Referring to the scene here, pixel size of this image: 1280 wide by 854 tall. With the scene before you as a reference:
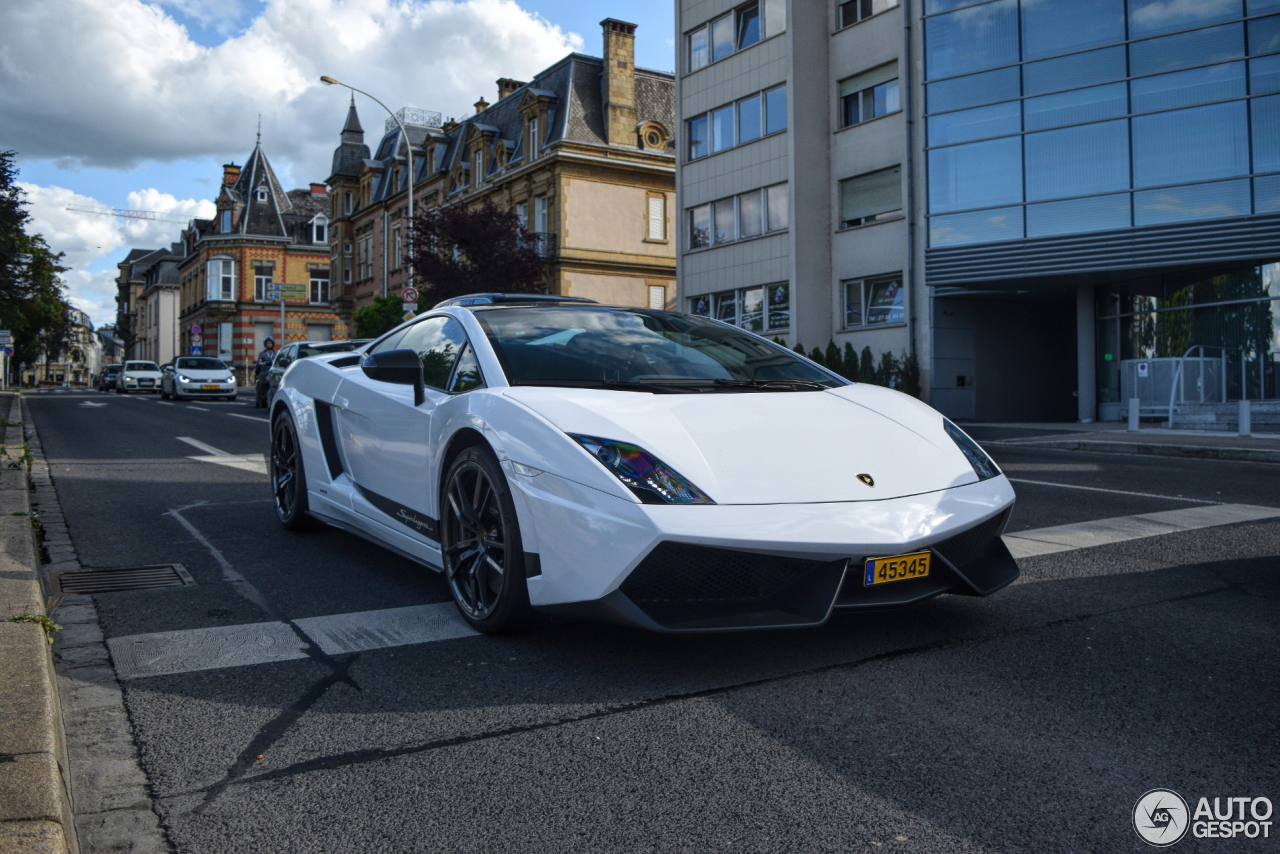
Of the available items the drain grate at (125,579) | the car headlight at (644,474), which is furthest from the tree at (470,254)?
the car headlight at (644,474)

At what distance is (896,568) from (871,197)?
23.9 metres

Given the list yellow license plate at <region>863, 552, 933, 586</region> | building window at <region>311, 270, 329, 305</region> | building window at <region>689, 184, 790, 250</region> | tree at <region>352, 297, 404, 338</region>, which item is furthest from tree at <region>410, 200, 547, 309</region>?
building window at <region>311, 270, 329, 305</region>

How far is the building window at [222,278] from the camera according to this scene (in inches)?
2894

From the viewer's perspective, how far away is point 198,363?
33688mm

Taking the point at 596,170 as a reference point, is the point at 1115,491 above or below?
below

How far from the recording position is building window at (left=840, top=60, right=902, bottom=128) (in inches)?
1001

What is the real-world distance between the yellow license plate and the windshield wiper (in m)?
1.02

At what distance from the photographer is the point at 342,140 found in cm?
6669

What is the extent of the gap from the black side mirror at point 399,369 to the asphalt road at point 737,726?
3.09 feet

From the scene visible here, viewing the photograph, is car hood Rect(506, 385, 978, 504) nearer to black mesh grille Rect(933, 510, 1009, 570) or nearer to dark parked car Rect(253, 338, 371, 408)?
black mesh grille Rect(933, 510, 1009, 570)

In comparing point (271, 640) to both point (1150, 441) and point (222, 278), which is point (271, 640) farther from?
point (222, 278)

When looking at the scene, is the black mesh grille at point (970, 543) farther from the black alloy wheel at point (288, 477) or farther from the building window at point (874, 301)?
the building window at point (874, 301)

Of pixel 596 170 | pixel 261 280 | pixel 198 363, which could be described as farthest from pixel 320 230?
pixel 198 363

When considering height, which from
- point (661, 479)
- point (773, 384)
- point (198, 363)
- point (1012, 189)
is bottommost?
point (661, 479)
